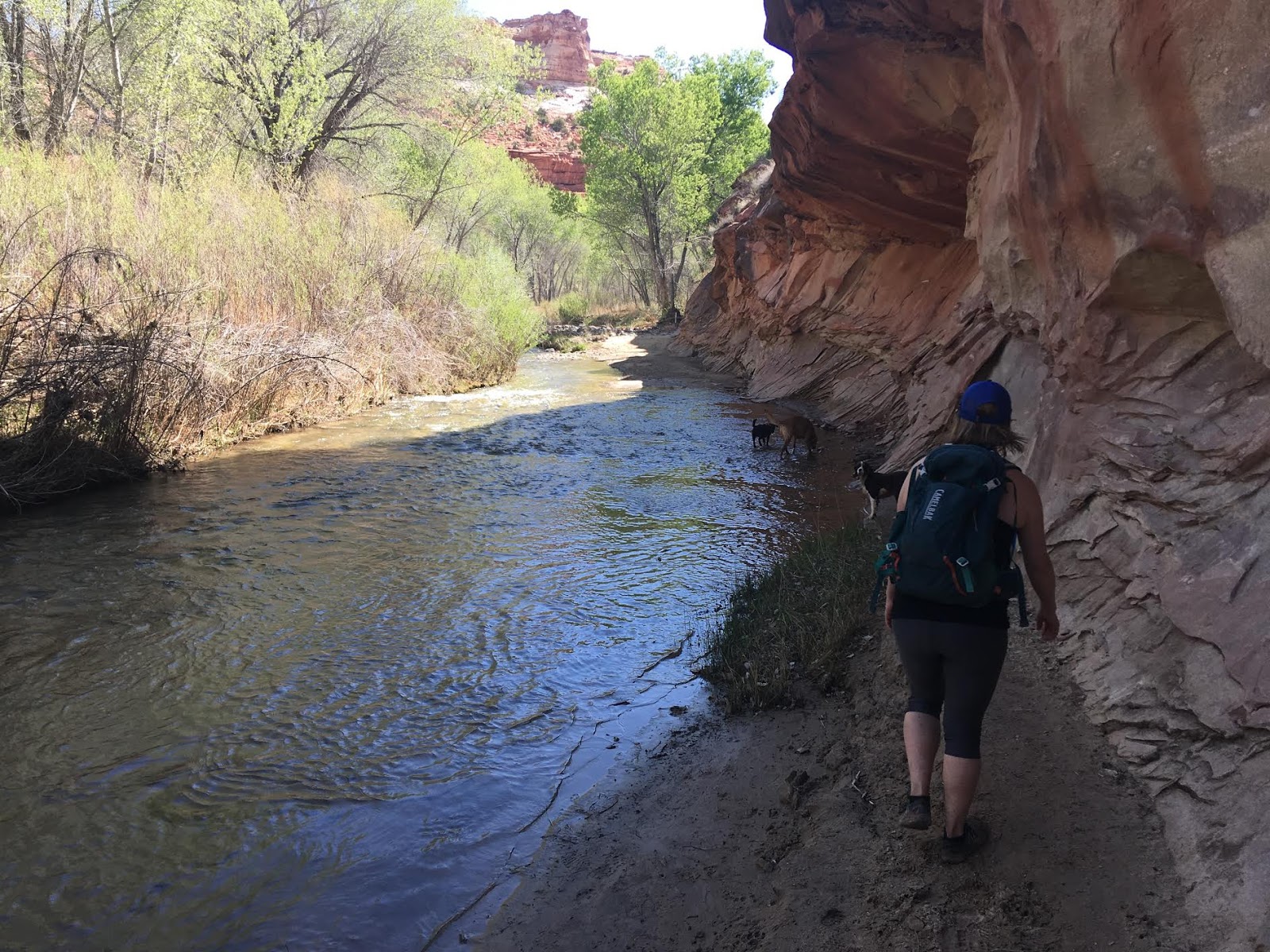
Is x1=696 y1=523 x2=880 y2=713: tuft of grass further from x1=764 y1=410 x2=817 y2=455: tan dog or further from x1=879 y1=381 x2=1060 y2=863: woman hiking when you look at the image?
x1=764 y1=410 x2=817 y2=455: tan dog

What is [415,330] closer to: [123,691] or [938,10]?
[938,10]

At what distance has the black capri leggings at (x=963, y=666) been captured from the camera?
314cm

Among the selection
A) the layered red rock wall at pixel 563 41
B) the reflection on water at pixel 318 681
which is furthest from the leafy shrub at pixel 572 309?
the layered red rock wall at pixel 563 41

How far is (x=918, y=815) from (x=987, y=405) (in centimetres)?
160

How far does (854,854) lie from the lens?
338 centimetres

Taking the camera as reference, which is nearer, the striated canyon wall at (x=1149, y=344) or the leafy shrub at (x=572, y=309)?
the striated canyon wall at (x=1149, y=344)

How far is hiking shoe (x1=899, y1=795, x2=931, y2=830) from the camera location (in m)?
3.22

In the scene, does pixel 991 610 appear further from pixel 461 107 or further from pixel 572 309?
pixel 572 309

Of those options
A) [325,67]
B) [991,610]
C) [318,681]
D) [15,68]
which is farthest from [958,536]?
[325,67]

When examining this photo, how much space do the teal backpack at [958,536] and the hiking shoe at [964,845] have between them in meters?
0.90

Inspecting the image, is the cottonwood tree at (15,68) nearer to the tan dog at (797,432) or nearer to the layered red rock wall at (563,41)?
the tan dog at (797,432)

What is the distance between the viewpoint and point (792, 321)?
2094 cm

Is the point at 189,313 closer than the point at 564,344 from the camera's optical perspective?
Yes

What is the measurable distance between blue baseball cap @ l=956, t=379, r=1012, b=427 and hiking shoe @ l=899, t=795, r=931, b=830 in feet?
4.87
